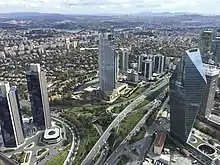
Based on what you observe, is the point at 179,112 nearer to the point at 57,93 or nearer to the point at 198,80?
the point at 198,80

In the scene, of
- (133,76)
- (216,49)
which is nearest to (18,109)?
(133,76)

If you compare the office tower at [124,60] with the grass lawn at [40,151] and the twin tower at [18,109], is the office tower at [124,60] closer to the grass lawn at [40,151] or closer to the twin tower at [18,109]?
the twin tower at [18,109]

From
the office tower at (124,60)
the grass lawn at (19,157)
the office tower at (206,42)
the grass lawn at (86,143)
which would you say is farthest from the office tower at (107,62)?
the office tower at (206,42)

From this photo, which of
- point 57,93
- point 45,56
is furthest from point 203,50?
point 45,56

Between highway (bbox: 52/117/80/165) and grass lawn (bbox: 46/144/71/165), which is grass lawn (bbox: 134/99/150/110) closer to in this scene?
highway (bbox: 52/117/80/165)

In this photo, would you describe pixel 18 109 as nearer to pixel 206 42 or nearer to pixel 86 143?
pixel 86 143

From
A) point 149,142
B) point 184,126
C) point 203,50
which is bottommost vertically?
point 149,142
